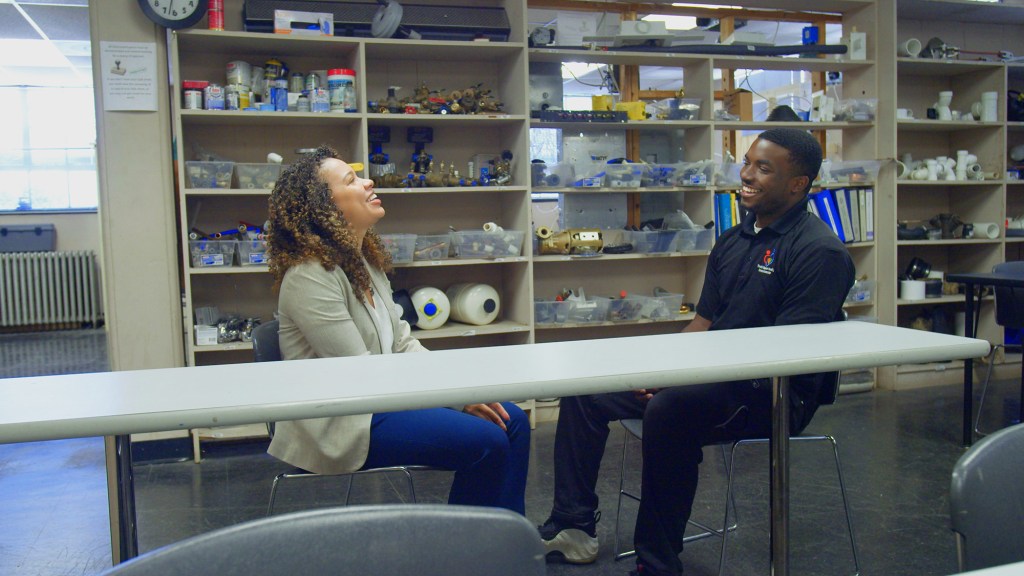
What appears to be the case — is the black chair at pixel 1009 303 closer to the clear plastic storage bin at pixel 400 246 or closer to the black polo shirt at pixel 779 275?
the black polo shirt at pixel 779 275

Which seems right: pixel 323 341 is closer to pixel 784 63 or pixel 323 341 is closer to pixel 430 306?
pixel 430 306

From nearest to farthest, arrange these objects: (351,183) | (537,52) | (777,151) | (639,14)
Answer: (351,183) < (777,151) < (537,52) < (639,14)

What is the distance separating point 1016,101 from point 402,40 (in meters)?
3.77

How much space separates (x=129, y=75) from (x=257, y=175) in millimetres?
661

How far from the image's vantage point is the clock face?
3363 millimetres

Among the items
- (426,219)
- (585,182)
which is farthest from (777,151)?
(426,219)

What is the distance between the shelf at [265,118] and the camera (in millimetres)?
3471

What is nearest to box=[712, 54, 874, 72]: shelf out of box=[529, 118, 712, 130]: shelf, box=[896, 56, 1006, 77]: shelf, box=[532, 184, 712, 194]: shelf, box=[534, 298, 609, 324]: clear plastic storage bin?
box=[896, 56, 1006, 77]: shelf

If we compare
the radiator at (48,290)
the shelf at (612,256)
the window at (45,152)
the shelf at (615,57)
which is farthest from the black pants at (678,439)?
the window at (45,152)

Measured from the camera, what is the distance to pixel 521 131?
3906 mm

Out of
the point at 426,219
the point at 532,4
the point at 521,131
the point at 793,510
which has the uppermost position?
the point at 532,4

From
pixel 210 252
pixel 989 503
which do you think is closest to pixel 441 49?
pixel 210 252

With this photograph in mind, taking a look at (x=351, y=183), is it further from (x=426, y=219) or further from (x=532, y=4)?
(x=532, y=4)

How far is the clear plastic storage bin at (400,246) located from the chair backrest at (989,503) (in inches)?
118
